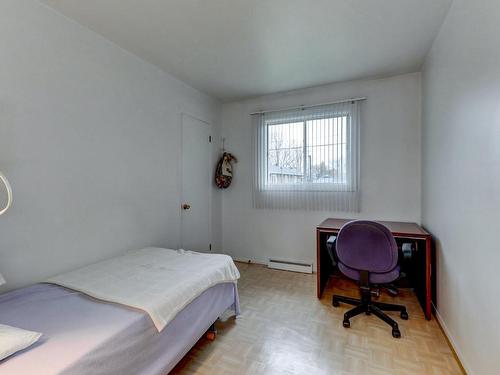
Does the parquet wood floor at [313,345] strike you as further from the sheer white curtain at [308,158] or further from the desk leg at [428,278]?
the sheer white curtain at [308,158]

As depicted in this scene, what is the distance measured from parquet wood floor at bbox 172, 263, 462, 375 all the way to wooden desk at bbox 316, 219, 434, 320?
14 cm

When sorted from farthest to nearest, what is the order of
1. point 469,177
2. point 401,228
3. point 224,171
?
1. point 224,171
2. point 401,228
3. point 469,177

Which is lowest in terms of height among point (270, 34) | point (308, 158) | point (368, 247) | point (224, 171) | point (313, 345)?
point (313, 345)

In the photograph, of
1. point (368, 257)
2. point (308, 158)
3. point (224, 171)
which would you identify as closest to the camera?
point (368, 257)

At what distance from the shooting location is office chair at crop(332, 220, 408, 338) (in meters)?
2.03

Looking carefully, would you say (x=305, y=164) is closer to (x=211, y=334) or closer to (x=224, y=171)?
(x=224, y=171)

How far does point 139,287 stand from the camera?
1.61m

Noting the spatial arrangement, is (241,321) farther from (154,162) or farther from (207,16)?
(207,16)

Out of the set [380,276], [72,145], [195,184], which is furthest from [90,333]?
[195,184]

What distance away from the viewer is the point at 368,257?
6.84ft

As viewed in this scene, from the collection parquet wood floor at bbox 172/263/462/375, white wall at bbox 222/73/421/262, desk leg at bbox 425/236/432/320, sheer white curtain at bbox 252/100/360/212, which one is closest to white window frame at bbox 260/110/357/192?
sheer white curtain at bbox 252/100/360/212

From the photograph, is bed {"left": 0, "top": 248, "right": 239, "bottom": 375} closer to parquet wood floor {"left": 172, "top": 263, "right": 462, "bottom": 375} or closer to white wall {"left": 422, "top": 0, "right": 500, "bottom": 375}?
parquet wood floor {"left": 172, "top": 263, "right": 462, "bottom": 375}

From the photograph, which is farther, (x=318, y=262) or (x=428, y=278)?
(x=318, y=262)

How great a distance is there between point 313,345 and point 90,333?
1515 millimetres
